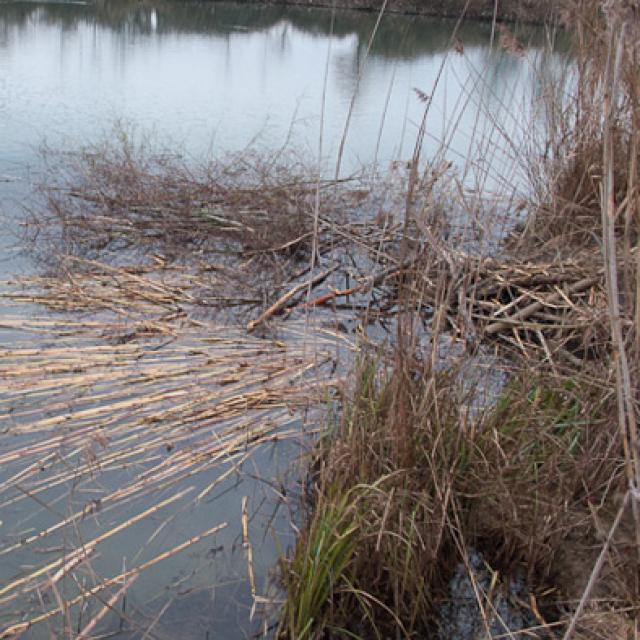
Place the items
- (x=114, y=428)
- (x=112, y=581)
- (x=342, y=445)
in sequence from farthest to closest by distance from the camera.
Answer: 1. (x=114, y=428)
2. (x=342, y=445)
3. (x=112, y=581)

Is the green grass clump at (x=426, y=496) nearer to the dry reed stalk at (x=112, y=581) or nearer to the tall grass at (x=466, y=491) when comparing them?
the tall grass at (x=466, y=491)

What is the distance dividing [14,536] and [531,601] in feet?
Result: 3.93

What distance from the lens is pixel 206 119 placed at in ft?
19.7

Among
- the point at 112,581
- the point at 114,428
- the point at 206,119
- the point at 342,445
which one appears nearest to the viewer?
the point at 112,581

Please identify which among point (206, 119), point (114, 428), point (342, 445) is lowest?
point (114, 428)

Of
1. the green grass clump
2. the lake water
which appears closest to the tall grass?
the green grass clump

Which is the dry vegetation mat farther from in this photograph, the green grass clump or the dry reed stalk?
the green grass clump

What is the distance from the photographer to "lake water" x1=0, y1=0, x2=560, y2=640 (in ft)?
6.33

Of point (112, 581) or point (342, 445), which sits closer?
point (112, 581)

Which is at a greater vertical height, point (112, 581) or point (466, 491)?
point (466, 491)

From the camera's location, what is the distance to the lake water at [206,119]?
193cm

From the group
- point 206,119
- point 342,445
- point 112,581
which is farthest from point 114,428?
point 206,119

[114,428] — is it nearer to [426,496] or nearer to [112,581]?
[112,581]

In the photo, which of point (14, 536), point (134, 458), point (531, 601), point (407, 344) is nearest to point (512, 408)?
point (407, 344)
